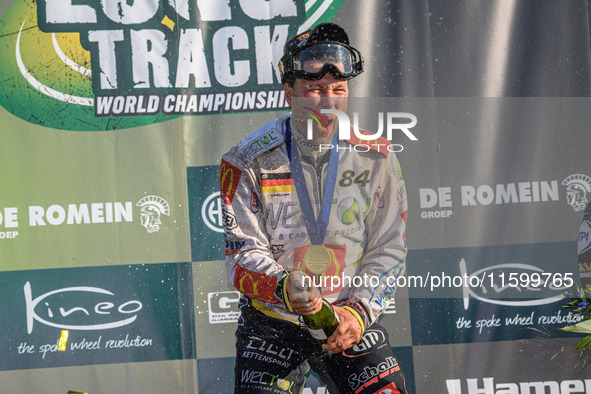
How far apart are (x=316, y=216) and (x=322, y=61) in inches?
26.1

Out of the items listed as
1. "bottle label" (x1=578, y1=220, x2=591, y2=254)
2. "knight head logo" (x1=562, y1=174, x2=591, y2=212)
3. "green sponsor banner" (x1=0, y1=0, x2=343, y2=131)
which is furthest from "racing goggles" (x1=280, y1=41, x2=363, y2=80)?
"bottle label" (x1=578, y1=220, x2=591, y2=254)

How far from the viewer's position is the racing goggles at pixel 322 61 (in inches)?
120

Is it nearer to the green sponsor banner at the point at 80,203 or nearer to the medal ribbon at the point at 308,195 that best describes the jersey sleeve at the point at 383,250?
the medal ribbon at the point at 308,195

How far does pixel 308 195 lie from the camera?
313cm

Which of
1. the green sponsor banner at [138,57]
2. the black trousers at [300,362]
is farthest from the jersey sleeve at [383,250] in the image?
the green sponsor banner at [138,57]

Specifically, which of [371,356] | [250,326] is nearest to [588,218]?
[371,356]

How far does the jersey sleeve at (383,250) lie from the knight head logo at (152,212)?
1.21 m

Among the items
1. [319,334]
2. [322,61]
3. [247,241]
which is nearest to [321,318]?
[319,334]

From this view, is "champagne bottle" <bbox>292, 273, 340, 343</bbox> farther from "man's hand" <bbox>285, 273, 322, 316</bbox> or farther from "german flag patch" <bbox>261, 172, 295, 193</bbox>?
"german flag patch" <bbox>261, 172, 295, 193</bbox>

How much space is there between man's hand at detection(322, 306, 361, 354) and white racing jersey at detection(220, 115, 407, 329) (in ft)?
0.55

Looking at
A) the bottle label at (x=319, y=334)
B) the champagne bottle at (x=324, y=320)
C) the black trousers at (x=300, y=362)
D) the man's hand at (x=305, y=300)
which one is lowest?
the black trousers at (x=300, y=362)

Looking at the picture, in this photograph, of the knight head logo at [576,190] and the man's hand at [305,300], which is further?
the knight head logo at [576,190]

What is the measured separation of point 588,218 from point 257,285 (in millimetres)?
2015

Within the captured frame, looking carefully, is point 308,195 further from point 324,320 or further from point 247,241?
point 324,320
